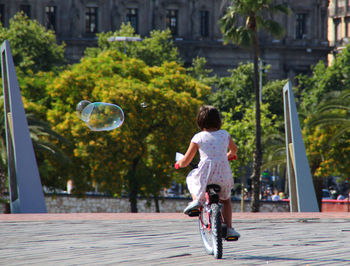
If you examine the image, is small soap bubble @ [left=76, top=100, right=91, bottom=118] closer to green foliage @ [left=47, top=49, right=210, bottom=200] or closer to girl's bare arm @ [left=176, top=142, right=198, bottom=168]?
girl's bare arm @ [left=176, top=142, right=198, bottom=168]

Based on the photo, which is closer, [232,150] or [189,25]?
[232,150]

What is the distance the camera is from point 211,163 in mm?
8445

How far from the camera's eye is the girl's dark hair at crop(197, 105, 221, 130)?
8594mm

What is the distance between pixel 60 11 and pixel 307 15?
76.4 ft

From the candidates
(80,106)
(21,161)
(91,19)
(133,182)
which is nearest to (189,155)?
(80,106)

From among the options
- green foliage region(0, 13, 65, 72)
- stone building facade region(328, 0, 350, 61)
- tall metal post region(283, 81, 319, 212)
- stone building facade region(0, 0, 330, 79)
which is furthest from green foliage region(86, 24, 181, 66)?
tall metal post region(283, 81, 319, 212)

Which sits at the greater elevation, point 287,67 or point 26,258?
point 287,67

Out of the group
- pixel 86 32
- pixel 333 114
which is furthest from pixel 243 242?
pixel 86 32

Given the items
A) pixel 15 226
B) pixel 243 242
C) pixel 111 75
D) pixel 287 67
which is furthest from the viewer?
pixel 287 67

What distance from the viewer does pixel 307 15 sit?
7925cm

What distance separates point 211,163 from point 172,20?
68.2 m

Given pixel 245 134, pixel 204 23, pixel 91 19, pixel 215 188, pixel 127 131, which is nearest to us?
pixel 215 188

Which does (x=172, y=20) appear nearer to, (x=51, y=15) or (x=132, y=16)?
(x=132, y=16)

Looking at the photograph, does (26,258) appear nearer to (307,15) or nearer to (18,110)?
(18,110)
